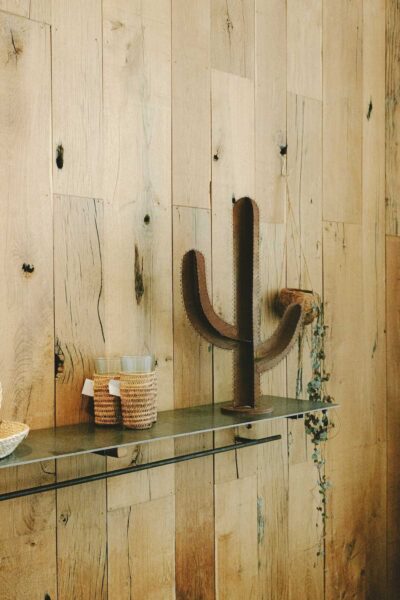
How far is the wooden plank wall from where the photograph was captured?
1377 mm

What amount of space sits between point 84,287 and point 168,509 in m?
0.61

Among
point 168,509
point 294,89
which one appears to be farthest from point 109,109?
point 168,509

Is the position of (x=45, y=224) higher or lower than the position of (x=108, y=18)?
lower

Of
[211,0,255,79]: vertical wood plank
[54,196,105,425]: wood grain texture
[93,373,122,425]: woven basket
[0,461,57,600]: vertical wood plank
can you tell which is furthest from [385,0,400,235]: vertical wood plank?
[0,461,57,600]: vertical wood plank

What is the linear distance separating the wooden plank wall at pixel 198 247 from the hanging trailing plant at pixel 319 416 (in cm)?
3

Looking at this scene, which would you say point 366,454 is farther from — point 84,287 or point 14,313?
point 14,313

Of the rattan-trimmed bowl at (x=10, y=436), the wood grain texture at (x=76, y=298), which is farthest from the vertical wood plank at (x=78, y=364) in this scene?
the rattan-trimmed bowl at (x=10, y=436)

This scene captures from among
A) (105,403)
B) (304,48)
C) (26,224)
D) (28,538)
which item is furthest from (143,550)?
(304,48)

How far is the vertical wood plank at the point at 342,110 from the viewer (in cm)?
202

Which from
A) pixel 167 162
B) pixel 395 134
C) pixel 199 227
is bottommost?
pixel 199 227

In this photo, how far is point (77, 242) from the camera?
145 centimetres

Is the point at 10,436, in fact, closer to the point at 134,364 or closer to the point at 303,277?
the point at 134,364

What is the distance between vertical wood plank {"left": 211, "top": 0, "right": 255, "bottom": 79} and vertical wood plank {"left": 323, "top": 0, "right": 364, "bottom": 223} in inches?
13.0

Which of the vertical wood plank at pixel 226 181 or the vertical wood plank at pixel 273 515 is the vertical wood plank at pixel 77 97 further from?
the vertical wood plank at pixel 273 515
